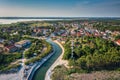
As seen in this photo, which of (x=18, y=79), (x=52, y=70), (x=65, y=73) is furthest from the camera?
(x=52, y=70)

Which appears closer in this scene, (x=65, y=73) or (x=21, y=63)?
(x=65, y=73)

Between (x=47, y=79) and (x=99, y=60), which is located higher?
(x=99, y=60)

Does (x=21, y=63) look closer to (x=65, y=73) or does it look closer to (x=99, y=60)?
(x=65, y=73)

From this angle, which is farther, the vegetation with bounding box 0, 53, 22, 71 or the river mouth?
the vegetation with bounding box 0, 53, 22, 71

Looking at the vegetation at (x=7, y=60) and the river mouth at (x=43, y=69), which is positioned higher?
the vegetation at (x=7, y=60)

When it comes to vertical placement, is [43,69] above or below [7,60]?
below

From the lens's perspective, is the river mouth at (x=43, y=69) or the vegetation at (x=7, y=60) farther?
the vegetation at (x=7, y=60)

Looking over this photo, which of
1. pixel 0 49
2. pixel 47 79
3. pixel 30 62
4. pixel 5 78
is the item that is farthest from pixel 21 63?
pixel 0 49

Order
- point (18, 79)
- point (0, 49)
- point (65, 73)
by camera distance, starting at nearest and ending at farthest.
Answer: point (18, 79) → point (65, 73) → point (0, 49)

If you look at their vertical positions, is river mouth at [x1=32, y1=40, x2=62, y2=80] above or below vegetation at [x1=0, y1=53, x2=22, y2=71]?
below

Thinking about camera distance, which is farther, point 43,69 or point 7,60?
point 7,60
